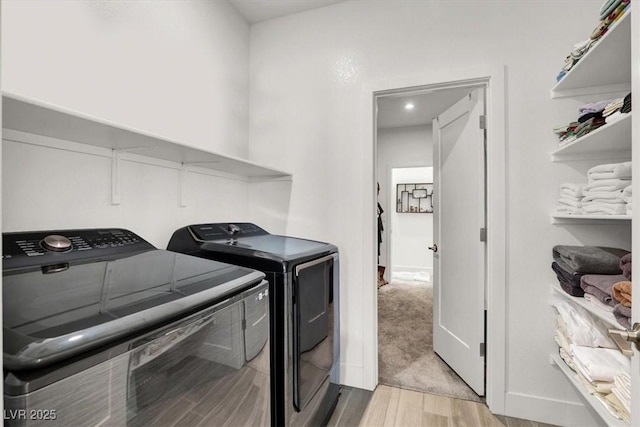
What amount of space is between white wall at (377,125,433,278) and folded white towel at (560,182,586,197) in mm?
3442

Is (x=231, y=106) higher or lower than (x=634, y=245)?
higher

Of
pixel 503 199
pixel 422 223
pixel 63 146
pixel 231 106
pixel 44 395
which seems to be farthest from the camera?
pixel 422 223

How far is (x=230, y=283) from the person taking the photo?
0.98 m

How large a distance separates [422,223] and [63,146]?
5.77 metres

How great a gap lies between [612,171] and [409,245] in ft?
16.0

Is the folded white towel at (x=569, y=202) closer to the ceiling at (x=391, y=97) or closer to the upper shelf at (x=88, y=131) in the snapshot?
the ceiling at (x=391, y=97)

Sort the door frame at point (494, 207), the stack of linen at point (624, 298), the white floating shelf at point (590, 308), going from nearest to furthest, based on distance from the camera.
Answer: the stack of linen at point (624, 298)
the white floating shelf at point (590, 308)
the door frame at point (494, 207)

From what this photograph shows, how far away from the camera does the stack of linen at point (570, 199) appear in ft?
5.18

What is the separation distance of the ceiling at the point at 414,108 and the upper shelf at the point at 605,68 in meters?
1.89

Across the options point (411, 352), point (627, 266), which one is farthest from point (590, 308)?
point (411, 352)

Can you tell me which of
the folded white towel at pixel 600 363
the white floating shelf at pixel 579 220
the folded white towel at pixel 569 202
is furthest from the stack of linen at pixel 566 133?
the folded white towel at pixel 600 363

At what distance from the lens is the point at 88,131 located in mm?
1114

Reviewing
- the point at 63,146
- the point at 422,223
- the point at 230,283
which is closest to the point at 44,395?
the point at 230,283

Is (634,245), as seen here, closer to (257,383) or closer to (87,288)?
(257,383)
